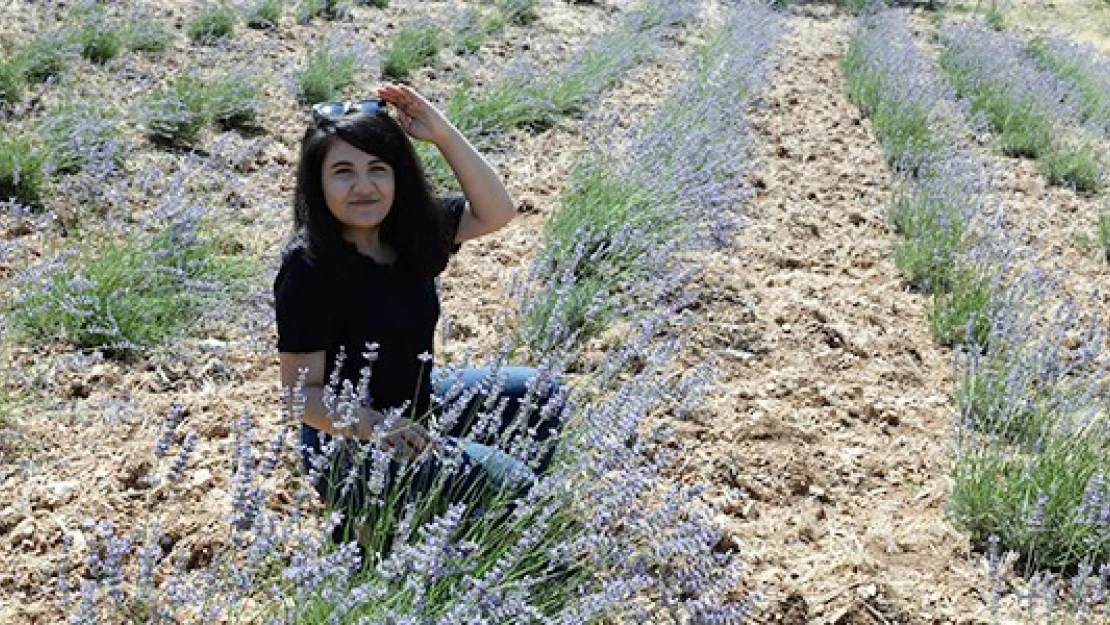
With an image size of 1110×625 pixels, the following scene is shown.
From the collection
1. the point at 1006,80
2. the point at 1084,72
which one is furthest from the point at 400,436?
the point at 1084,72

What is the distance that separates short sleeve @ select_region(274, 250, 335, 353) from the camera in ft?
7.18

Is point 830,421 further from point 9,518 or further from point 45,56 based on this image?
point 45,56

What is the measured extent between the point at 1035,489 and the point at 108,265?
9.02 ft

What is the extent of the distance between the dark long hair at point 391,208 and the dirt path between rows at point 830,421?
3.66 feet

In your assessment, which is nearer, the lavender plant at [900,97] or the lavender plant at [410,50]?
the lavender plant at [900,97]

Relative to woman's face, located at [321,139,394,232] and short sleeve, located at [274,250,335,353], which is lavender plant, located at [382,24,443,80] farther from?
short sleeve, located at [274,250,335,353]

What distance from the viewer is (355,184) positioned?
2.27 m

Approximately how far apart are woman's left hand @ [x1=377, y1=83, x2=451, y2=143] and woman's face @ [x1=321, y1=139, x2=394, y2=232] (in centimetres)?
25

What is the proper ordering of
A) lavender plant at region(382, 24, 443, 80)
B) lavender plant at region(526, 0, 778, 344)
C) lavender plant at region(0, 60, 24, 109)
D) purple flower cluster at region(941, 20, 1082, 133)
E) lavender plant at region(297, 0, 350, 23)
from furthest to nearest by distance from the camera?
1. purple flower cluster at region(941, 20, 1082, 133)
2. lavender plant at region(297, 0, 350, 23)
3. lavender plant at region(382, 24, 443, 80)
4. lavender plant at region(0, 60, 24, 109)
5. lavender plant at region(526, 0, 778, 344)

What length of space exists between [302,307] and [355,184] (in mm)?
291

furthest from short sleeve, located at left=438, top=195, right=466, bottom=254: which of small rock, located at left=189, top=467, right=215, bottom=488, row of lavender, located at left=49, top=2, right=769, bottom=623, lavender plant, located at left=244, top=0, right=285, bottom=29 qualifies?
lavender plant, located at left=244, top=0, right=285, bottom=29

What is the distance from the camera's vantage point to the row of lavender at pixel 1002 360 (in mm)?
2639

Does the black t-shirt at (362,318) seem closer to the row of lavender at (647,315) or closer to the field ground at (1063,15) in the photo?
the row of lavender at (647,315)

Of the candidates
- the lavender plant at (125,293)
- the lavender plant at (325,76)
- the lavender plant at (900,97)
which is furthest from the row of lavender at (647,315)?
the lavender plant at (325,76)
